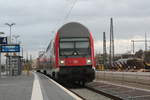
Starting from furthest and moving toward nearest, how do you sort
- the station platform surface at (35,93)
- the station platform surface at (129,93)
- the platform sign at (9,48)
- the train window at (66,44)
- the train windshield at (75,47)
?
the platform sign at (9,48), the train window at (66,44), the train windshield at (75,47), the station platform surface at (129,93), the station platform surface at (35,93)

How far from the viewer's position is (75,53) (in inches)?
902

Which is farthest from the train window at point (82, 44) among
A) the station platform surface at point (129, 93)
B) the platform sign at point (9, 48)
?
the platform sign at point (9, 48)

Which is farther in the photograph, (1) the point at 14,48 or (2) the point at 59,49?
(1) the point at 14,48

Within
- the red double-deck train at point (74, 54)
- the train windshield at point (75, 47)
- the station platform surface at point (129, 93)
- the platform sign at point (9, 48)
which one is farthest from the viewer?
the platform sign at point (9, 48)

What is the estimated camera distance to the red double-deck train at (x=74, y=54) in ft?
73.6

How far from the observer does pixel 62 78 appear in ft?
74.2

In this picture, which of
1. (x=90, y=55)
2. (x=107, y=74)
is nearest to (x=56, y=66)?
(x=90, y=55)

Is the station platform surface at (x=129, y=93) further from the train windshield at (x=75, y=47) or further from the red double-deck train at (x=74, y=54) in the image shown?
the train windshield at (x=75, y=47)

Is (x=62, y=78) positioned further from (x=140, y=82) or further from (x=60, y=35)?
(x=140, y=82)

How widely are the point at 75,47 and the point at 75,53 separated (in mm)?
415

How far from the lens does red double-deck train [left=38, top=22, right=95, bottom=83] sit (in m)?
22.4

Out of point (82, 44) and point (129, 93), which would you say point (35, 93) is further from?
point (82, 44)

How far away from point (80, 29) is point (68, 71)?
3147 millimetres

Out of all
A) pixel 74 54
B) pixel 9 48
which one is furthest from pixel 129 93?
pixel 9 48
